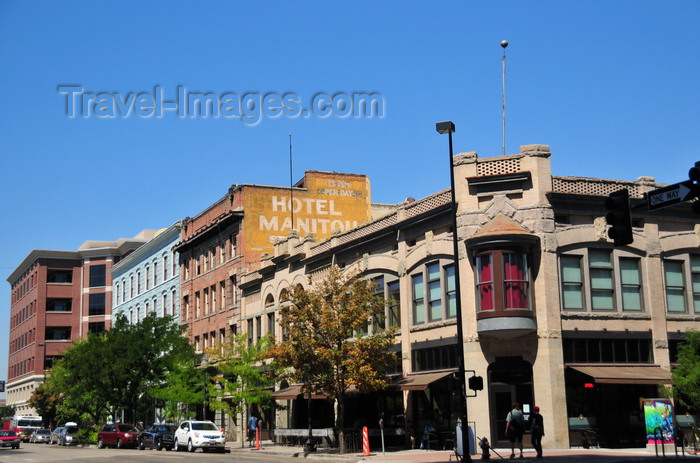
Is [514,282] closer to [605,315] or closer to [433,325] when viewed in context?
[605,315]

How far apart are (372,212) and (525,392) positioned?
32.2 meters

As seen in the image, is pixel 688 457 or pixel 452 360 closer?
pixel 688 457

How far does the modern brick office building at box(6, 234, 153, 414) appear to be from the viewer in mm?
112750

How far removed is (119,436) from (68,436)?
54.9 ft

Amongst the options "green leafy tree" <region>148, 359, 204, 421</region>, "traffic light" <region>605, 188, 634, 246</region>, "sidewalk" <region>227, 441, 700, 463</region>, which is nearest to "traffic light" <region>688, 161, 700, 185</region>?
"traffic light" <region>605, 188, 634, 246</region>

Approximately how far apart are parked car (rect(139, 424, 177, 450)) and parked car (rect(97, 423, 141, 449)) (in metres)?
0.94

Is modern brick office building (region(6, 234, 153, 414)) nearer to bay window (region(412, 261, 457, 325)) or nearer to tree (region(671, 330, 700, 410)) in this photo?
bay window (region(412, 261, 457, 325))

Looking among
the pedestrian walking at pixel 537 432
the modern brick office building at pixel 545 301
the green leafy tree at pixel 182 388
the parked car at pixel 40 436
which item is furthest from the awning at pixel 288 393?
the parked car at pixel 40 436

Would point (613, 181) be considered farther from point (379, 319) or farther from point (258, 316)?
point (258, 316)

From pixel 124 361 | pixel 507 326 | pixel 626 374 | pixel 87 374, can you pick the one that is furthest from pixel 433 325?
pixel 87 374

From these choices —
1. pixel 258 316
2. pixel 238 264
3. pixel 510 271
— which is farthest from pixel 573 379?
pixel 238 264

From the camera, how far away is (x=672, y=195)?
14969 millimetres

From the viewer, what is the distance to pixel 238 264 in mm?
59406

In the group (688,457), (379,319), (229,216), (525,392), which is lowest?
(688,457)
